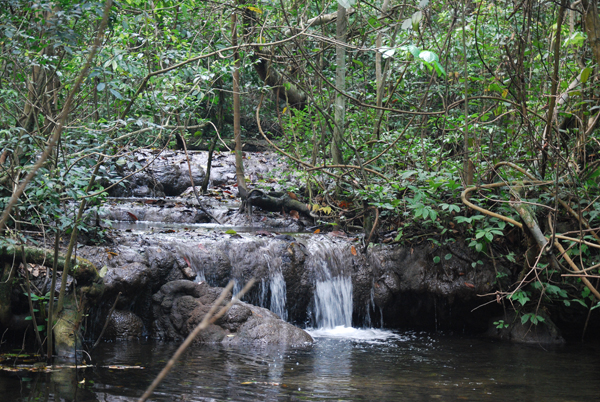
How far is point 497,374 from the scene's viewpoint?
4.98 metres

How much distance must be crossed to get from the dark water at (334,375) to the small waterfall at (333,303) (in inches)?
38.7

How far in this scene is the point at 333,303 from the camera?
7457 millimetres

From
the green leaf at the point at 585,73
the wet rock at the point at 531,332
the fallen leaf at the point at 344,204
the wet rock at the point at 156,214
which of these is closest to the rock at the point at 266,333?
the wet rock at the point at 531,332

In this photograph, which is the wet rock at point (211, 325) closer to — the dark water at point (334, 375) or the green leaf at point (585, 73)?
the dark water at point (334, 375)

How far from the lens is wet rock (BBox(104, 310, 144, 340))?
592 cm

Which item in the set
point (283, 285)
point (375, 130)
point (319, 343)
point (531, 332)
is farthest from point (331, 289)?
point (375, 130)

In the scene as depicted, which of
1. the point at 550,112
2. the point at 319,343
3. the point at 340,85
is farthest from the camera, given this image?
the point at 340,85

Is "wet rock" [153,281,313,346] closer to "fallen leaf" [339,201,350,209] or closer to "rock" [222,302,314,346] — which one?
"rock" [222,302,314,346]

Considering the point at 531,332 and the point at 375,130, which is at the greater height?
the point at 375,130

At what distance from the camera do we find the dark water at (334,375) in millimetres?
4090

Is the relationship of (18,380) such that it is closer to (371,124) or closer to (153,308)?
(153,308)

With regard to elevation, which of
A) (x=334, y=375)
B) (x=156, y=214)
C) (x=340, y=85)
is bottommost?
(x=334, y=375)

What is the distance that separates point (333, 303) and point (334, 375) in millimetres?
2723

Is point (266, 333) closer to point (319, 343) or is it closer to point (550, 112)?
point (319, 343)
